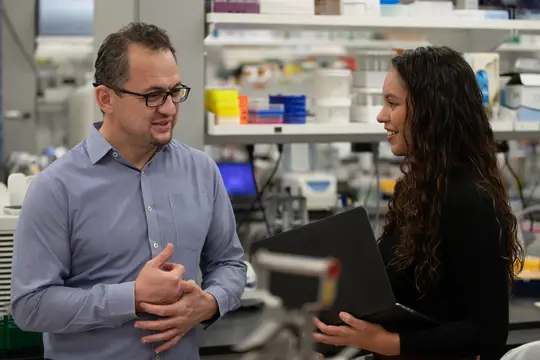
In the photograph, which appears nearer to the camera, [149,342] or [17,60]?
[149,342]

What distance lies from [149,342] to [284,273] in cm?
104

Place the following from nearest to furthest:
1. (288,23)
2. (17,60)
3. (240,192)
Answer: (288,23)
(240,192)
(17,60)

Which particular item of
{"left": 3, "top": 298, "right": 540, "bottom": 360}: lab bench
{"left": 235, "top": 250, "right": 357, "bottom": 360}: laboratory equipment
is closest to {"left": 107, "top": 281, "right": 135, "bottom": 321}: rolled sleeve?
{"left": 3, "top": 298, "right": 540, "bottom": 360}: lab bench

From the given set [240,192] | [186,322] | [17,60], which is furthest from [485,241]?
[17,60]

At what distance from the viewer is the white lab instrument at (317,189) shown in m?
3.93

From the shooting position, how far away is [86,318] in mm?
1619

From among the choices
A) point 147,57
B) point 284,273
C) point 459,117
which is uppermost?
point 147,57

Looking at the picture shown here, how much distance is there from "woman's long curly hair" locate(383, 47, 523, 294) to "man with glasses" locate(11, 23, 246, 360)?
1.69 ft

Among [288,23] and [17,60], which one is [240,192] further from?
[17,60]

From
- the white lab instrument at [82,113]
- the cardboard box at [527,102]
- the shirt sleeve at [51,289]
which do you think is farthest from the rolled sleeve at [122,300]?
the cardboard box at [527,102]

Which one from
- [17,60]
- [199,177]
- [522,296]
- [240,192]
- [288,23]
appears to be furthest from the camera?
[17,60]

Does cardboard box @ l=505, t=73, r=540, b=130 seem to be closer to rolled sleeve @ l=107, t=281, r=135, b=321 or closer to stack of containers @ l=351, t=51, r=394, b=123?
stack of containers @ l=351, t=51, r=394, b=123

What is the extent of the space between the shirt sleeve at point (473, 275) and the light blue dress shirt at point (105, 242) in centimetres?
55

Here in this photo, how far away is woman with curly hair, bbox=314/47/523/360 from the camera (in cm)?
150
